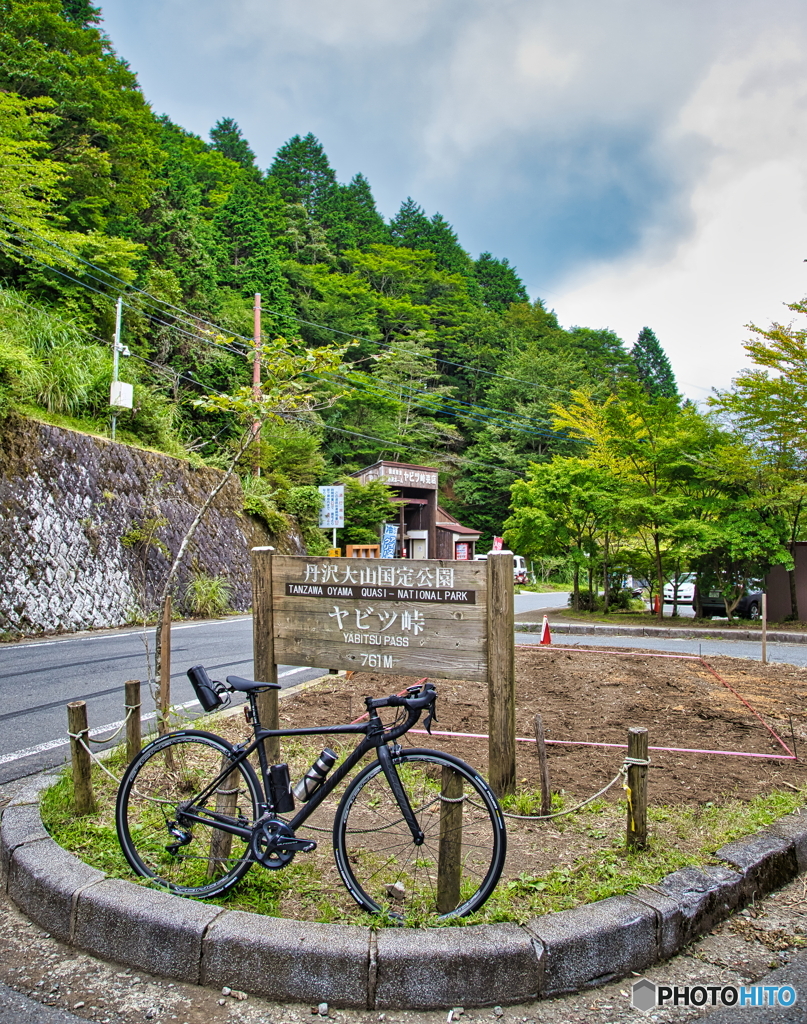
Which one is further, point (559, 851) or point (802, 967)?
point (559, 851)

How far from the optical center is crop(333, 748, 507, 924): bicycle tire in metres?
2.44

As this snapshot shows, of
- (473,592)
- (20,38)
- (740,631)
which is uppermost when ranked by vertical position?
(20,38)

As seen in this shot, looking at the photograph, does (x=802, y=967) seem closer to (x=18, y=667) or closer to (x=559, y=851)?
(x=559, y=851)

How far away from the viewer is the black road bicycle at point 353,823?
2.47 m

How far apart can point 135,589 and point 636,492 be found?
11136 millimetres

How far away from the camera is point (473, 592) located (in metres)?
3.49

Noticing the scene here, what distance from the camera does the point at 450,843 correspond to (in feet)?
8.00

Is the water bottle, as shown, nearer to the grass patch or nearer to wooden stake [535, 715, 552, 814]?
the grass patch

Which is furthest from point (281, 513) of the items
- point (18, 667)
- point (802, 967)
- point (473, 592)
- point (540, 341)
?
point (540, 341)

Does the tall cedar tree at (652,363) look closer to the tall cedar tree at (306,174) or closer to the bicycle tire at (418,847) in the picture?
the tall cedar tree at (306,174)

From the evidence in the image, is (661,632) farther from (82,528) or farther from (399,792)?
(82,528)

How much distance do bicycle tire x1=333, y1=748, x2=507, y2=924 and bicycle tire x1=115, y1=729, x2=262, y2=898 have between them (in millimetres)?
483

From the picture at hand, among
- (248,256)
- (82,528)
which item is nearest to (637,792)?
(82,528)

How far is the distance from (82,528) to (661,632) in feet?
38.0
